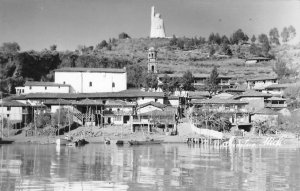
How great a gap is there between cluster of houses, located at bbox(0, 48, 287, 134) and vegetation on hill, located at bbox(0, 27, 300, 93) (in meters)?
6.86

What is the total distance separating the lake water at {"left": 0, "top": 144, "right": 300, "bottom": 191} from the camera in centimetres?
2903

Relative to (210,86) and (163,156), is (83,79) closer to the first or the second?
(210,86)

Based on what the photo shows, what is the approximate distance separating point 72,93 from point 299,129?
28282mm

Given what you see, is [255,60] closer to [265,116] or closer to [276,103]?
Result: [276,103]

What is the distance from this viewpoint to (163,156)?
4372 centimetres

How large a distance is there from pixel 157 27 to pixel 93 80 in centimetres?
4391

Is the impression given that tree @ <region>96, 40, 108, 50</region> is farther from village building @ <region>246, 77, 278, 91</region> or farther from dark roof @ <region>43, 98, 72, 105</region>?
dark roof @ <region>43, 98, 72, 105</region>

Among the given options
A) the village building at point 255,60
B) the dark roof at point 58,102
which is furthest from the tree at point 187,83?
the village building at point 255,60

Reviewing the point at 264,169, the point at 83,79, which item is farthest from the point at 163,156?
the point at 83,79

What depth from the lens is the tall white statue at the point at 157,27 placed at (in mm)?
112775

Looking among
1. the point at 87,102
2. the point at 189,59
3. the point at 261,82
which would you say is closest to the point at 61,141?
the point at 87,102

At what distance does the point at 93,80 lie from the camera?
251ft

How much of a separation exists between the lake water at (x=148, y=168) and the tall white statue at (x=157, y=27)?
63851 mm

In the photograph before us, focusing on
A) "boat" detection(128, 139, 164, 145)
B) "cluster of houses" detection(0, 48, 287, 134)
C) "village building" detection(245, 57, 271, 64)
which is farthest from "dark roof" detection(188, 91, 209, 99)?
"village building" detection(245, 57, 271, 64)
